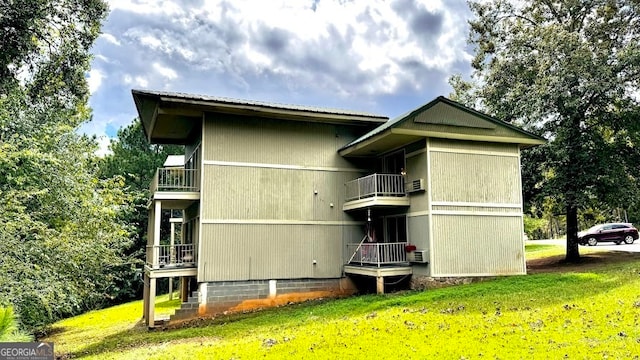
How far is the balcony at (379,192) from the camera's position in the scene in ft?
51.6

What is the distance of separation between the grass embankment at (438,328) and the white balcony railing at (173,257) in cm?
216

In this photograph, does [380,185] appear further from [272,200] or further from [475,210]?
[272,200]

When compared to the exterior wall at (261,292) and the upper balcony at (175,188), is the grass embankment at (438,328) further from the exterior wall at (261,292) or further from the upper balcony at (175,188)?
the upper balcony at (175,188)

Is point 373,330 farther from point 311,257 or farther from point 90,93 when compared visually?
point 90,93

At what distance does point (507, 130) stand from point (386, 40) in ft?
30.4

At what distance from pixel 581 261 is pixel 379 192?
10199mm

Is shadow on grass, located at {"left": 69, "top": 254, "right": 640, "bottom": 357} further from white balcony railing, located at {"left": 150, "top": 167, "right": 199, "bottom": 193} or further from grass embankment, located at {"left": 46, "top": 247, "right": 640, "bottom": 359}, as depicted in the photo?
white balcony railing, located at {"left": 150, "top": 167, "right": 199, "bottom": 193}

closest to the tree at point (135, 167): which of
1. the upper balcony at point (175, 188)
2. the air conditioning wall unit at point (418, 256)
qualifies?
the upper balcony at point (175, 188)

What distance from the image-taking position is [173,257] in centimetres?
1652

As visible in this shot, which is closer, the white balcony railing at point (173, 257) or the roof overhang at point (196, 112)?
the white balcony railing at point (173, 257)

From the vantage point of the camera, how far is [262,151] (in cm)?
1645

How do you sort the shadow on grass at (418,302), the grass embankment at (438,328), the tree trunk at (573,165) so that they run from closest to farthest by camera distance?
the grass embankment at (438,328)
the shadow on grass at (418,302)
the tree trunk at (573,165)

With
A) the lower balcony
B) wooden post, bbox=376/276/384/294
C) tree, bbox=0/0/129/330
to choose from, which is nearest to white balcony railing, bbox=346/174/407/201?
wooden post, bbox=376/276/384/294

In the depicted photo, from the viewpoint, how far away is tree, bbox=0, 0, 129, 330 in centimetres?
1135
